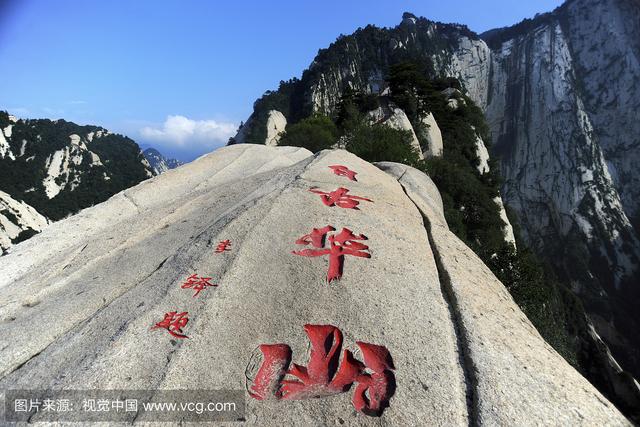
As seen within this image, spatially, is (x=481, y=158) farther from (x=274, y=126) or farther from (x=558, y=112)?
(x=558, y=112)

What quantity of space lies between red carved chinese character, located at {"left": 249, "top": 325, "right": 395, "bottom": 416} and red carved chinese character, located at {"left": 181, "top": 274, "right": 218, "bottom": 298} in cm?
145

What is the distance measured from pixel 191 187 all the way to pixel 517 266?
14.3m

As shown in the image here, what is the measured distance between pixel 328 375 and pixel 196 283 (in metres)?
2.49

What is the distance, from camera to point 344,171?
10.5 meters

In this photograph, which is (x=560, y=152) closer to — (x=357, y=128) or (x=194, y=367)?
(x=357, y=128)

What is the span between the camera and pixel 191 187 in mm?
12766

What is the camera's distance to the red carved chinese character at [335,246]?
21.2 feet

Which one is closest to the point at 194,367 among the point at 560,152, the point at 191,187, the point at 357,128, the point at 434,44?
the point at 191,187

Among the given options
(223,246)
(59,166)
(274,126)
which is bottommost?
(59,166)

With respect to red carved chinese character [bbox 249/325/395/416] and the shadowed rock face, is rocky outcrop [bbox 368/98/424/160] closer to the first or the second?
the shadowed rock face

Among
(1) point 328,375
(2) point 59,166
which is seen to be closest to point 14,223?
(2) point 59,166

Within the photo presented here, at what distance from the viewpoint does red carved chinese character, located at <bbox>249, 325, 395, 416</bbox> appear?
4.45 m

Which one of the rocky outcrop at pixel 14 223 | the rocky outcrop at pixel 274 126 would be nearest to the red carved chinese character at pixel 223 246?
the rocky outcrop at pixel 14 223

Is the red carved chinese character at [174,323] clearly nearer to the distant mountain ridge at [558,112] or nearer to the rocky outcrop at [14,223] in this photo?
the distant mountain ridge at [558,112]
